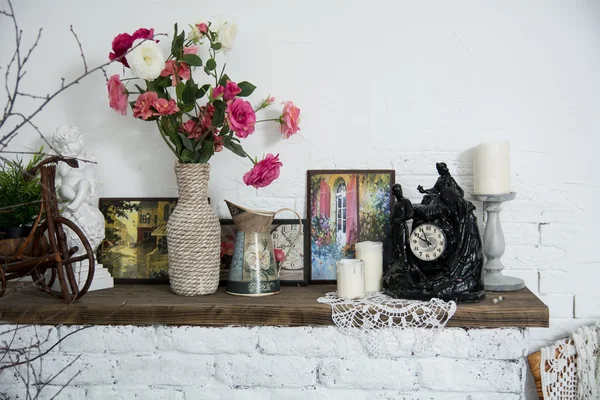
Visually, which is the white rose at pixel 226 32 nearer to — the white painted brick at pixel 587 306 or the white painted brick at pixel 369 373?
the white painted brick at pixel 369 373

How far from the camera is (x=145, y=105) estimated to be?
4.59ft

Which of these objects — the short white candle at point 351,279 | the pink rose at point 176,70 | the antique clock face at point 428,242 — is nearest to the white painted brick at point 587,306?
the antique clock face at point 428,242

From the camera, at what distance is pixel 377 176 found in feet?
5.39

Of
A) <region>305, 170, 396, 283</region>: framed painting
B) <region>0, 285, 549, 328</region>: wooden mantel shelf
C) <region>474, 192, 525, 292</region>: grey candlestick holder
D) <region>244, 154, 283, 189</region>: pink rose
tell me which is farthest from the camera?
<region>305, 170, 396, 283</region>: framed painting

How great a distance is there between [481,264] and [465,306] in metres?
0.12

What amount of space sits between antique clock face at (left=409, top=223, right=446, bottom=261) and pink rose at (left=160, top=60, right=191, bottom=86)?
0.73 meters

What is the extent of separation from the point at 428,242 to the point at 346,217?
30cm

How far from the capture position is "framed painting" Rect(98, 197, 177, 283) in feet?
5.39

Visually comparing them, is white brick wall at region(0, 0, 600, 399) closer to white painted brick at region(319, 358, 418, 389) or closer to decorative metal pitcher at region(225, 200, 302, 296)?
decorative metal pitcher at region(225, 200, 302, 296)

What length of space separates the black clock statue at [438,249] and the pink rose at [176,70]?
63 cm

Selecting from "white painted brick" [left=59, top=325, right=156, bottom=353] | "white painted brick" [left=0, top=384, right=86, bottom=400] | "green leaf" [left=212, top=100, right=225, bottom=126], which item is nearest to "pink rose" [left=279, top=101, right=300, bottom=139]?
"green leaf" [left=212, top=100, right=225, bottom=126]

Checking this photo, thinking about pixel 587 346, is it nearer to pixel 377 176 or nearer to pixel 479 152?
pixel 479 152

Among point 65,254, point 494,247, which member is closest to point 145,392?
point 65,254

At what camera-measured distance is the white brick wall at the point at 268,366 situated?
1340mm
